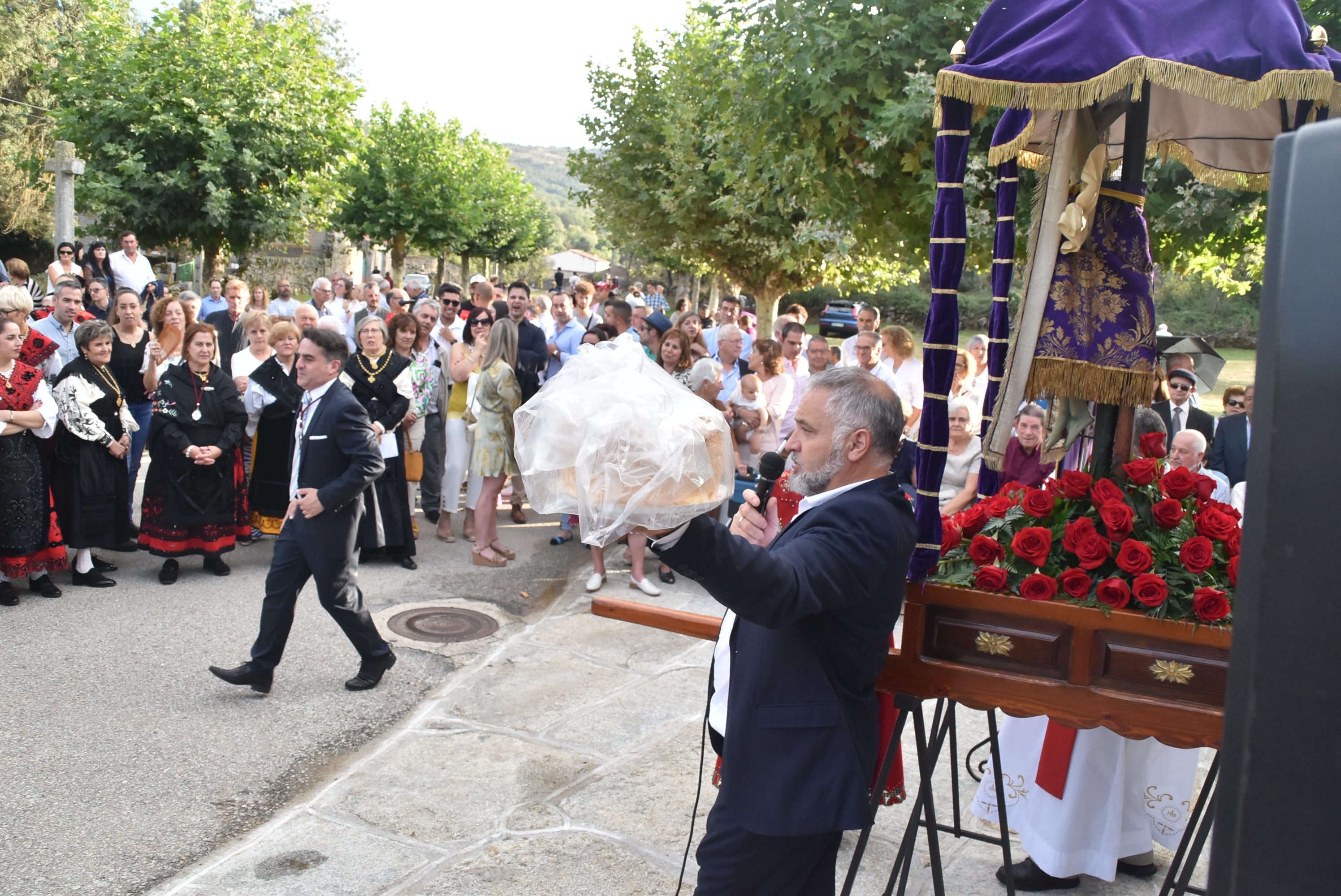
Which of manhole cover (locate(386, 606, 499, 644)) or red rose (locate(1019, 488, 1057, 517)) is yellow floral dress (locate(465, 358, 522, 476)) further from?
red rose (locate(1019, 488, 1057, 517))

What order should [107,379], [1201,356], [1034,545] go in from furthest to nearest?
[1201,356] < [107,379] < [1034,545]

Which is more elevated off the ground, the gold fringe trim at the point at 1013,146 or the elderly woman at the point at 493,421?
the gold fringe trim at the point at 1013,146

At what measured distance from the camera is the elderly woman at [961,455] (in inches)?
277

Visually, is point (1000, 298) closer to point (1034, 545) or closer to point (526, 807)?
point (1034, 545)

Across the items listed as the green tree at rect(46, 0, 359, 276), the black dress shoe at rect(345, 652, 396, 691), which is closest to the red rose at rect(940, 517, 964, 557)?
the black dress shoe at rect(345, 652, 396, 691)

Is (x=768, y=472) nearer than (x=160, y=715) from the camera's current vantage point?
Yes

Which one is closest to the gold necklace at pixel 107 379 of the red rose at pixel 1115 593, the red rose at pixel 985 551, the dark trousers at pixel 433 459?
the dark trousers at pixel 433 459

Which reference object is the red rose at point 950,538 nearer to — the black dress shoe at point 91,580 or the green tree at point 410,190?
the black dress shoe at point 91,580

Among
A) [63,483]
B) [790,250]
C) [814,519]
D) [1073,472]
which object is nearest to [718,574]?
[814,519]

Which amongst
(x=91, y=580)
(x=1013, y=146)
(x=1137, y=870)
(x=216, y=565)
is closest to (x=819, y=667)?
(x=1137, y=870)

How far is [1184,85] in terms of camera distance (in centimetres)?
310

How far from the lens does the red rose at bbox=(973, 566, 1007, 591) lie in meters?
3.01

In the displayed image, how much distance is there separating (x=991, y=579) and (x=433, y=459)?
22.0ft

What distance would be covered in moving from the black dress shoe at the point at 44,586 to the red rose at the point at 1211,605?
673 centimetres
